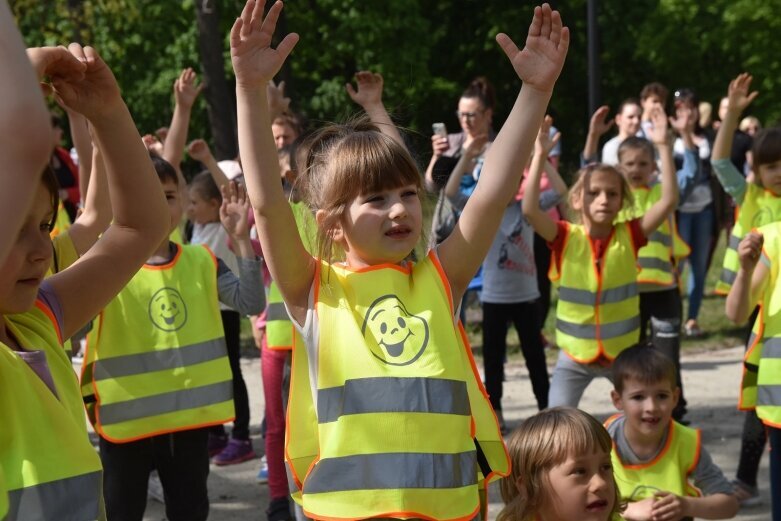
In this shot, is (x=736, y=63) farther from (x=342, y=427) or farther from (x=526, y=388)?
(x=342, y=427)

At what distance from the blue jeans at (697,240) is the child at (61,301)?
8.73 meters

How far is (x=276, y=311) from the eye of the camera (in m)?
5.57

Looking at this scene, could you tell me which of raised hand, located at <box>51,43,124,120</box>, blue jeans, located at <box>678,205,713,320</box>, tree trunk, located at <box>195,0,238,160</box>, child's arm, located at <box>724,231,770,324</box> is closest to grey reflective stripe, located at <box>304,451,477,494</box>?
raised hand, located at <box>51,43,124,120</box>

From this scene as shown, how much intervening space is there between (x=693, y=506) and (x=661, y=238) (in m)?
3.68

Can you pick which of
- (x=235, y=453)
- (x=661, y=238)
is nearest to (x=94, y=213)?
(x=235, y=453)

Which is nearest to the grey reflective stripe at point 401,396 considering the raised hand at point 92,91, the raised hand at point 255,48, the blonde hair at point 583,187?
the raised hand at point 255,48

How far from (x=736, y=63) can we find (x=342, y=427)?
3385 cm

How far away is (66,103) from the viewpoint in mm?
2291

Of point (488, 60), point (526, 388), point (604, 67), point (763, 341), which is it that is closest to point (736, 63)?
point (604, 67)

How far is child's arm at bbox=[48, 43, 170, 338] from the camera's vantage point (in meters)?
2.28

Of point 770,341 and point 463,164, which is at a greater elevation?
point 463,164

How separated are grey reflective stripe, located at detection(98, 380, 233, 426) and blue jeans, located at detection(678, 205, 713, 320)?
6948mm

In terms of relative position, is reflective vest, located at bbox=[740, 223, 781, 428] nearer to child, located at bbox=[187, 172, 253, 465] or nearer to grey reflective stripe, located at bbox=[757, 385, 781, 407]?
grey reflective stripe, located at bbox=[757, 385, 781, 407]

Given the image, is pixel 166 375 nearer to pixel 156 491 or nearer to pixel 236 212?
pixel 236 212
